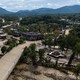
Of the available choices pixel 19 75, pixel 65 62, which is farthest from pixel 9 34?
pixel 19 75

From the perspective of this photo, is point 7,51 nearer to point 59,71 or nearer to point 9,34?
point 59,71

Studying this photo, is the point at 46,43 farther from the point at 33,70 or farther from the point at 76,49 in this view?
the point at 33,70

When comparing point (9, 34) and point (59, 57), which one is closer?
point (59, 57)

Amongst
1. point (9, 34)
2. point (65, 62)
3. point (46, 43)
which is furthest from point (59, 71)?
point (9, 34)

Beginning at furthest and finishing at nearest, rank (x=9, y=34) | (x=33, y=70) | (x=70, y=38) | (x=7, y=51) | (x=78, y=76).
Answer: (x=9, y=34)
(x=70, y=38)
(x=7, y=51)
(x=33, y=70)
(x=78, y=76)

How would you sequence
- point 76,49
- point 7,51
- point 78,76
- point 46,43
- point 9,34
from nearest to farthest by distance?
point 78,76 < point 76,49 < point 7,51 < point 46,43 < point 9,34

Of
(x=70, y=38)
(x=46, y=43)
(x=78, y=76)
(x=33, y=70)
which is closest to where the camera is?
(x=78, y=76)

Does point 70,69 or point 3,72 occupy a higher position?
point 3,72

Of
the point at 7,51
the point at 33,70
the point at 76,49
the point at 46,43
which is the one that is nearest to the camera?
the point at 33,70

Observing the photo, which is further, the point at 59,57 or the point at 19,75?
the point at 59,57
